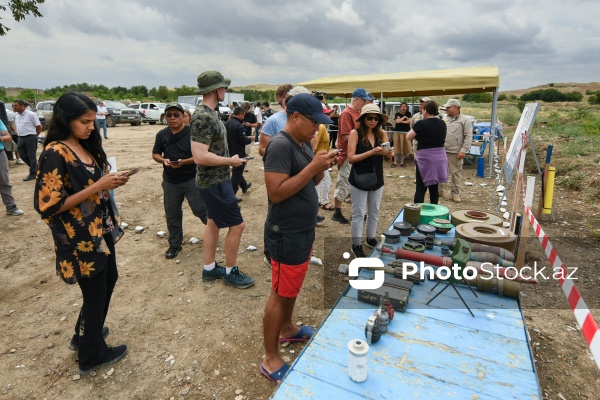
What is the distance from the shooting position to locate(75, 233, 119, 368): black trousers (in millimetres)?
2256

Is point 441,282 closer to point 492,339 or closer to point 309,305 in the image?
point 492,339

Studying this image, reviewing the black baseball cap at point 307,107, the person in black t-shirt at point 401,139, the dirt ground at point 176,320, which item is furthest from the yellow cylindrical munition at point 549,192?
the person in black t-shirt at point 401,139

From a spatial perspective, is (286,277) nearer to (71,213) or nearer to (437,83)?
(71,213)

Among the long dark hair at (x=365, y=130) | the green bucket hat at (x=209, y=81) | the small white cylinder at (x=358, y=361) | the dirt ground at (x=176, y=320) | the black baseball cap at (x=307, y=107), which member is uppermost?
the green bucket hat at (x=209, y=81)

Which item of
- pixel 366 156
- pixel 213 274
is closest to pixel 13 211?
pixel 213 274

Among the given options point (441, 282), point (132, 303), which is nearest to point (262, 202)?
point (132, 303)

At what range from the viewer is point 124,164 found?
9.71m

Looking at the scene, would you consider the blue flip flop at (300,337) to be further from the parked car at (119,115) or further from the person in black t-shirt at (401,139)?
the parked car at (119,115)

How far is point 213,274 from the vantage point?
3.70 m

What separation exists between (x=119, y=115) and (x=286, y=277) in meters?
21.5

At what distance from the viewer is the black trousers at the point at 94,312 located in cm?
226

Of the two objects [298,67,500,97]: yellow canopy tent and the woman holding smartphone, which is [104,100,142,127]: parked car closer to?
[298,67,500,97]: yellow canopy tent

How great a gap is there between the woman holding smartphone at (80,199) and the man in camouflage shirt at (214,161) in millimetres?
858

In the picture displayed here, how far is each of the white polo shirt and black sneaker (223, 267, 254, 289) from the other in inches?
261
